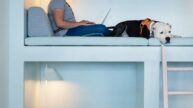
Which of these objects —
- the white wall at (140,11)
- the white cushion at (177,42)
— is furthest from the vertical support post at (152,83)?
the white wall at (140,11)

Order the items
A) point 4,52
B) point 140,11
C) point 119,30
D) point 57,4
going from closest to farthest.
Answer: point 4,52 → point 119,30 → point 57,4 → point 140,11

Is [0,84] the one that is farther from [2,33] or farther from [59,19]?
[59,19]

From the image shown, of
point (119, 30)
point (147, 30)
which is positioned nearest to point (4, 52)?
point (119, 30)

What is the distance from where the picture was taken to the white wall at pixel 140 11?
121 inches

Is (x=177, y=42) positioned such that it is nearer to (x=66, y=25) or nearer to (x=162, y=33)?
(x=162, y=33)

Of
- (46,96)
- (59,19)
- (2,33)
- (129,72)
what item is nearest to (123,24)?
(59,19)

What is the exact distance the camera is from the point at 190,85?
A: 3057mm

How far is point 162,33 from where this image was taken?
2.21 m

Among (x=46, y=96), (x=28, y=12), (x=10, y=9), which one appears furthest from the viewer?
(x=46, y=96)

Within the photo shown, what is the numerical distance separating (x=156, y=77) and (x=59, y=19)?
1.01 m

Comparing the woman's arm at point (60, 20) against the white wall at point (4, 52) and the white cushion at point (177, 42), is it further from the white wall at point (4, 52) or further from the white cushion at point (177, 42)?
the white cushion at point (177, 42)

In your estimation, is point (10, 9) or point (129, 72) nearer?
point (10, 9)

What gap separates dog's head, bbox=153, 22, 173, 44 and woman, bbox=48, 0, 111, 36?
0.42m

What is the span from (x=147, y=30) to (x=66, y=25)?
2.40 feet
